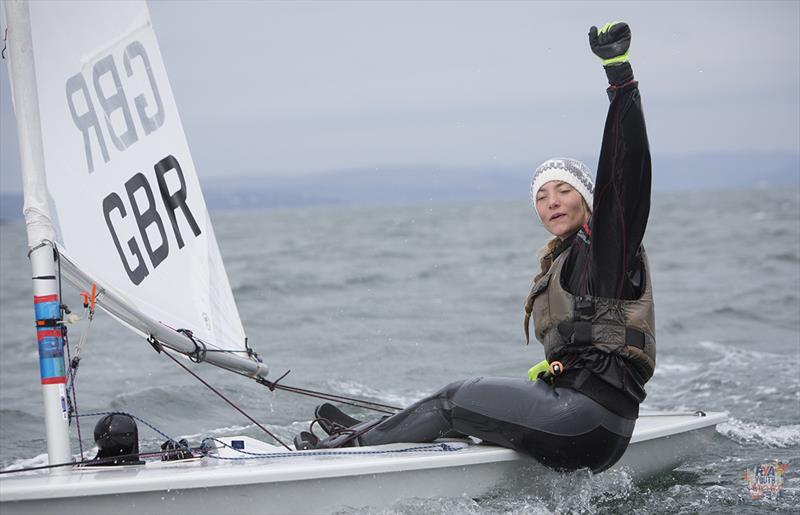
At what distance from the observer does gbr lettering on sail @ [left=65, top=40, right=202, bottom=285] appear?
3.55m

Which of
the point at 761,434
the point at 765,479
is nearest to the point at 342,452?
the point at 765,479

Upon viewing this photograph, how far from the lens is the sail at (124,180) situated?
11.0 feet

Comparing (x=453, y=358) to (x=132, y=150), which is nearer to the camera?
(x=132, y=150)

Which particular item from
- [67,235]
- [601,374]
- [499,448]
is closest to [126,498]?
[67,235]

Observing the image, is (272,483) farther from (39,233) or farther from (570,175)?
(570,175)

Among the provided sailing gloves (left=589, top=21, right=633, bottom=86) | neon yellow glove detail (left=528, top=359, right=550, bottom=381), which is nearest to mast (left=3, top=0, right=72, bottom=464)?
neon yellow glove detail (left=528, top=359, right=550, bottom=381)

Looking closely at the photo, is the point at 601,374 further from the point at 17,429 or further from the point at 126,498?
the point at 17,429

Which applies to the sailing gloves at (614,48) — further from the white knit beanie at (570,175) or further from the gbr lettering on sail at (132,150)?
the gbr lettering on sail at (132,150)

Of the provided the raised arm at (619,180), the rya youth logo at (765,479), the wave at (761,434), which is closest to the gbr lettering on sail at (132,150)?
the raised arm at (619,180)

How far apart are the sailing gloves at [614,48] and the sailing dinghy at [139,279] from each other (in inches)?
52.1

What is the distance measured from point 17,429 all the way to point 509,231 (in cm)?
2337

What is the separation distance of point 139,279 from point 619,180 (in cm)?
180

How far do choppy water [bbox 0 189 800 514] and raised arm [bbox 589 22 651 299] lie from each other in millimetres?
785

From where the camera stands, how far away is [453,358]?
25.6ft
